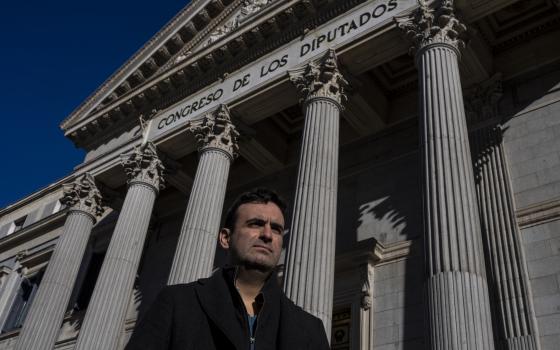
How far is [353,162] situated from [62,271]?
11.1 meters

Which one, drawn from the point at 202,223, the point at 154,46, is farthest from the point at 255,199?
the point at 154,46

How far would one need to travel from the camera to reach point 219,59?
1931cm

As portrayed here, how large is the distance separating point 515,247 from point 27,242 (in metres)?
27.6

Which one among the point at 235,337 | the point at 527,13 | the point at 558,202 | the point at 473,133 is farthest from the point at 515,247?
the point at 235,337

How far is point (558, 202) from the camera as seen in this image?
13414 mm

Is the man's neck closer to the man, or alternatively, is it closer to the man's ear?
the man

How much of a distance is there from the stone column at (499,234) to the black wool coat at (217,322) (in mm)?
10730

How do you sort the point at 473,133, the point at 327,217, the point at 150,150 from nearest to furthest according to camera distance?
1. the point at 327,217
2. the point at 473,133
3. the point at 150,150

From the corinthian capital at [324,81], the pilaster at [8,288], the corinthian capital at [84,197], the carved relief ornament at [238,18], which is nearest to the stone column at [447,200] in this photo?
the corinthian capital at [324,81]

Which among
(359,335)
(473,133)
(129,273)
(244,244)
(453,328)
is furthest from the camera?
(129,273)

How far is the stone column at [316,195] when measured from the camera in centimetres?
1139

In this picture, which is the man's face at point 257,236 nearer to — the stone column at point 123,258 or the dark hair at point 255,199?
the dark hair at point 255,199

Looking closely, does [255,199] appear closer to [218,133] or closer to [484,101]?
[484,101]

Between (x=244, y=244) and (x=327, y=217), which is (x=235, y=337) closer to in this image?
(x=244, y=244)
